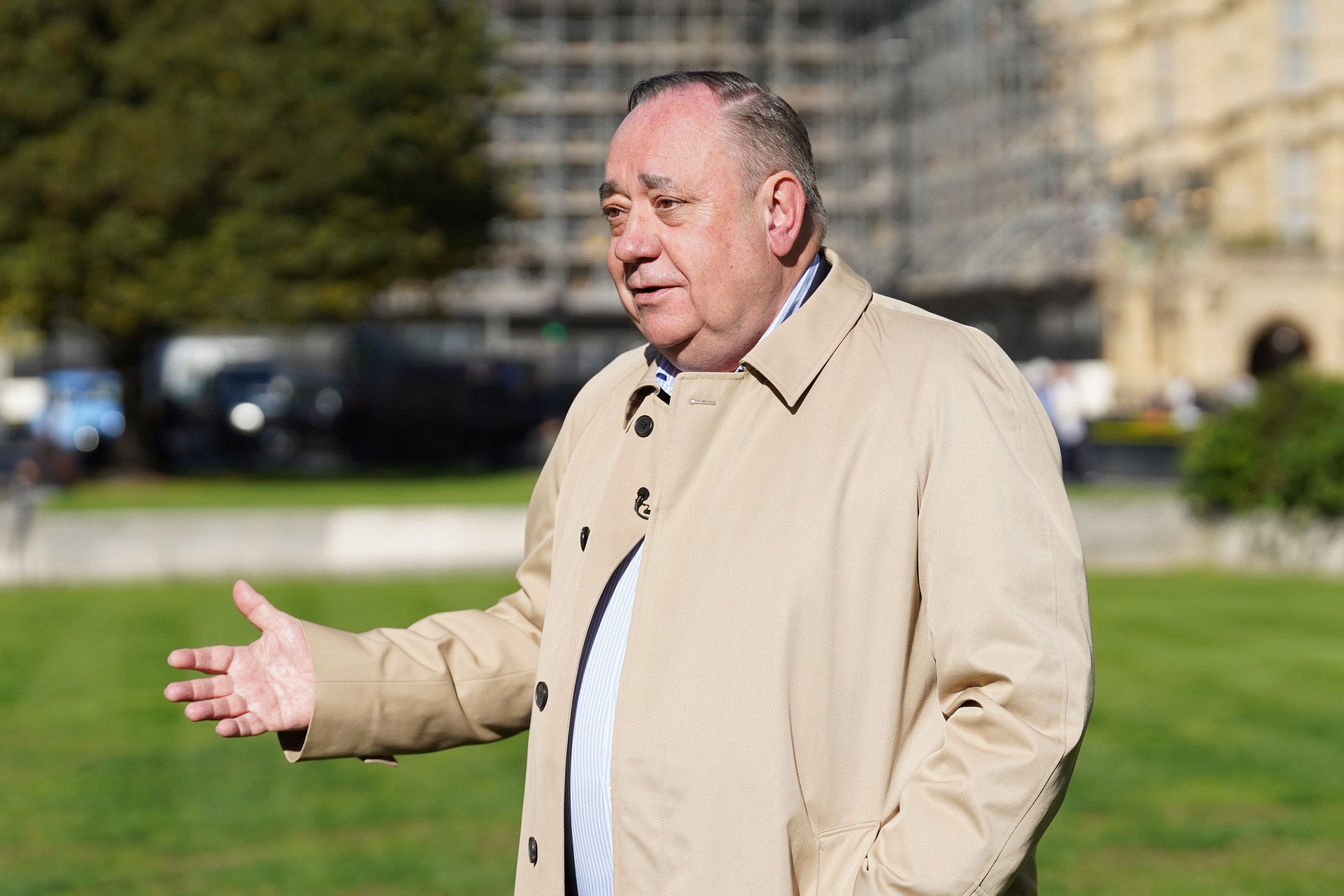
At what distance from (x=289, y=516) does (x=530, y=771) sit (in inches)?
472

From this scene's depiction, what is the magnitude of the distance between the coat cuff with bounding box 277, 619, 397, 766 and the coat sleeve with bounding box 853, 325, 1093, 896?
0.88 m

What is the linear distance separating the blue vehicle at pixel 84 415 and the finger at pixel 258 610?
2295cm

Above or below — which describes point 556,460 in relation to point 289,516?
above

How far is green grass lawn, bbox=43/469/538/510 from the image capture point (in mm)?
20688

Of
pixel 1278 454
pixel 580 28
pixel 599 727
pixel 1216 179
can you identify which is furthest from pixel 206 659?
pixel 580 28

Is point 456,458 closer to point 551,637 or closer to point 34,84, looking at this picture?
point 34,84

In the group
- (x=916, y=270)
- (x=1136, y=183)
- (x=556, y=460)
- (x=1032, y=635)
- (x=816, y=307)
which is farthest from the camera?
(x=916, y=270)

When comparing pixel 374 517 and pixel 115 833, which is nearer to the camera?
pixel 115 833

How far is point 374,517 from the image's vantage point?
47.1 feet

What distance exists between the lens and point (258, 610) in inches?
106

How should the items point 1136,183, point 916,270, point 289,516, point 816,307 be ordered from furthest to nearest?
point 916,270 → point 1136,183 → point 289,516 → point 816,307

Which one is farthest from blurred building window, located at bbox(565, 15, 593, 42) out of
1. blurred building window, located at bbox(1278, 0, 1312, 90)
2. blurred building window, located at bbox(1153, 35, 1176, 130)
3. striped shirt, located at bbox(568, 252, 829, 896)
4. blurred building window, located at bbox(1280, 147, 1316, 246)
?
striped shirt, located at bbox(568, 252, 829, 896)

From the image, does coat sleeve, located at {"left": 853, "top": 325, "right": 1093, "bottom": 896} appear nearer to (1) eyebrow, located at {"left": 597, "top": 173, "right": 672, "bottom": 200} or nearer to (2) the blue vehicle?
(1) eyebrow, located at {"left": 597, "top": 173, "right": 672, "bottom": 200}

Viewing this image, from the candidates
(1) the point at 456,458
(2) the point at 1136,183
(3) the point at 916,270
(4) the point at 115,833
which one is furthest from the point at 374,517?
(3) the point at 916,270
